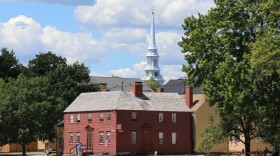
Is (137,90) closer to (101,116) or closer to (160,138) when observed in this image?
(101,116)

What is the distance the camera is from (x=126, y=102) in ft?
339

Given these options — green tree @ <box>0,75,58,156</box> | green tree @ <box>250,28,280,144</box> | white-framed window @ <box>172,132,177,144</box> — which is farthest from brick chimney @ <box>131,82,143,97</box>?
green tree @ <box>250,28,280,144</box>

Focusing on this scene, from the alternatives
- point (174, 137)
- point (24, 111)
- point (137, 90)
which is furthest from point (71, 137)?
point (174, 137)

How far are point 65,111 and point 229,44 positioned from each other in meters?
37.7

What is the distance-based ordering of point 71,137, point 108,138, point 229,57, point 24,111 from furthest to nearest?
point 71,137 → point 24,111 → point 108,138 → point 229,57

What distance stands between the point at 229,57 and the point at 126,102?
3162 cm

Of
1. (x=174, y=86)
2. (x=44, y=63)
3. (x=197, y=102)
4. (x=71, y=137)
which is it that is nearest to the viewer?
(x=71, y=137)

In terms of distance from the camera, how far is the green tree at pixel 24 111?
103875 mm

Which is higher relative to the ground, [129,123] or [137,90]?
[137,90]

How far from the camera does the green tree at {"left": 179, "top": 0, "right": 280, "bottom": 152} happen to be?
72.6 m

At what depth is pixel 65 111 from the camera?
107125mm

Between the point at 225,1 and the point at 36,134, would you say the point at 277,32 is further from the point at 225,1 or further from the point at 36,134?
the point at 36,134

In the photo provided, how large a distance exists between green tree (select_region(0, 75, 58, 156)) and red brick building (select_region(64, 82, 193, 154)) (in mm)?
3522

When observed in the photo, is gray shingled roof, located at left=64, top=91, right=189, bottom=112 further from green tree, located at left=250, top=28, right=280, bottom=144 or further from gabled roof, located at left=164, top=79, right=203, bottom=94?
gabled roof, located at left=164, top=79, right=203, bottom=94
